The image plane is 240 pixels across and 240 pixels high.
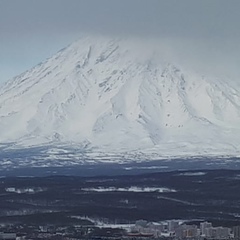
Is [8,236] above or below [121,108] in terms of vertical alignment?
below

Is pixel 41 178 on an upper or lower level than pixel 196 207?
upper

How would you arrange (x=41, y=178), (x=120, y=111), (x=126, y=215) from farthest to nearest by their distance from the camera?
(x=120, y=111), (x=41, y=178), (x=126, y=215)

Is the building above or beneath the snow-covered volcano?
beneath

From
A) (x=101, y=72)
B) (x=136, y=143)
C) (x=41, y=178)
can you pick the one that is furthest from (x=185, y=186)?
(x=101, y=72)

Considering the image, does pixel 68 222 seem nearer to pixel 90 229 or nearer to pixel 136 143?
pixel 90 229

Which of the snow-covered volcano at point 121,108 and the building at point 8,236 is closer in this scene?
the building at point 8,236

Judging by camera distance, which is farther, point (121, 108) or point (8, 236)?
point (121, 108)

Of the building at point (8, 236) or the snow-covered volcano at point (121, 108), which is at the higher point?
the snow-covered volcano at point (121, 108)

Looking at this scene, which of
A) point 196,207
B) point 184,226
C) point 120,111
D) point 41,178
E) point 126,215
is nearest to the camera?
point 184,226
